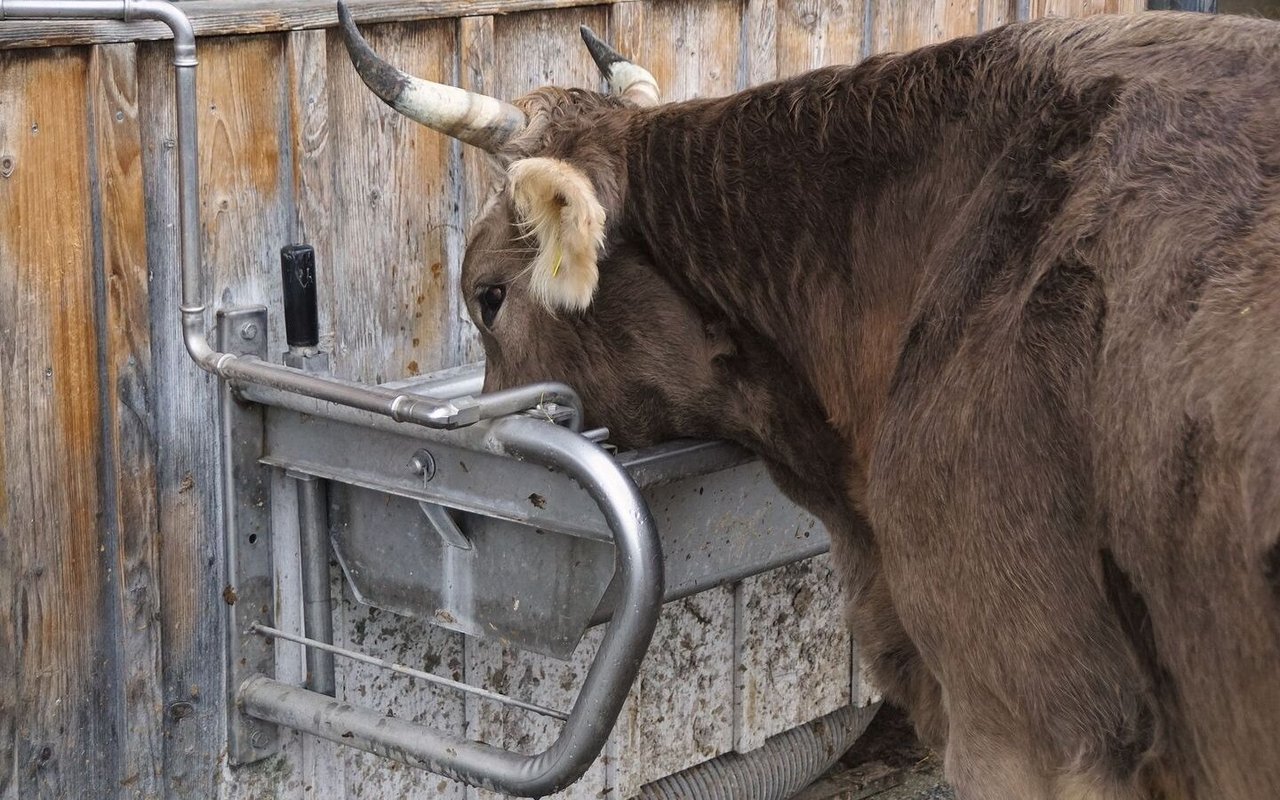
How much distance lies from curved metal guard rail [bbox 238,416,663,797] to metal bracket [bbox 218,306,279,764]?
44 cm

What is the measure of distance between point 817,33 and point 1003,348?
2013 mm

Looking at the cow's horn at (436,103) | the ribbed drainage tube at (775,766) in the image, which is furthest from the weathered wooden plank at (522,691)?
the cow's horn at (436,103)

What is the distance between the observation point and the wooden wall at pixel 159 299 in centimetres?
294

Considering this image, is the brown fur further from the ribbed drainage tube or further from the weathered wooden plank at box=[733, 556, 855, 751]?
the ribbed drainage tube

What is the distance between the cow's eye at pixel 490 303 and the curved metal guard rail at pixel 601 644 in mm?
583

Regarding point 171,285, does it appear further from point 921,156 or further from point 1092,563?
point 1092,563

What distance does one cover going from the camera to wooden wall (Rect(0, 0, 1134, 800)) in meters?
2.94

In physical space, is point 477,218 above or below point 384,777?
above

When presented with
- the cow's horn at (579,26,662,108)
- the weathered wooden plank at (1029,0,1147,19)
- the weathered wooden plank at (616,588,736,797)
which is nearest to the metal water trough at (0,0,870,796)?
the weathered wooden plank at (616,588,736,797)

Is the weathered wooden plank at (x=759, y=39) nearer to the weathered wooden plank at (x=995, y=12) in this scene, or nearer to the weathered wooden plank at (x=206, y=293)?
the weathered wooden plank at (x=995, y=12)

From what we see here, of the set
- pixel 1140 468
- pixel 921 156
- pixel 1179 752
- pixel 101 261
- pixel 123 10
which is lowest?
pixel 1179 752

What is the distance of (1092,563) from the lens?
245 cm

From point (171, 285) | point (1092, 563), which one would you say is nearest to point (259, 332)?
point (171, 285)

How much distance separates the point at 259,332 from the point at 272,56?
1.78ft
